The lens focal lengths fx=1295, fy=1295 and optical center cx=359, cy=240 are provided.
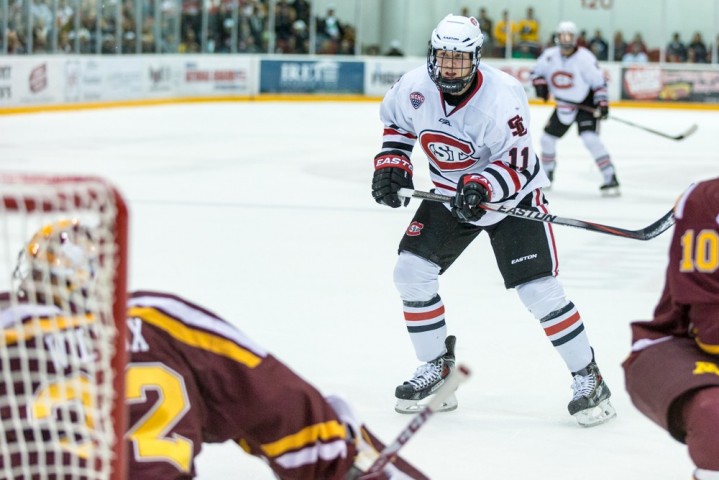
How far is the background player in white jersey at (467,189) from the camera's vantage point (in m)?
3.43

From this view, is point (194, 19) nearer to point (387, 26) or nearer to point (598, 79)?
point (387, 26)

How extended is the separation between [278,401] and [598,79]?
6969mm

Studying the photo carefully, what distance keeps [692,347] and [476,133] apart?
144cm

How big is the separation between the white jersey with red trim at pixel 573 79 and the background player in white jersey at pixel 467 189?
5.14 m

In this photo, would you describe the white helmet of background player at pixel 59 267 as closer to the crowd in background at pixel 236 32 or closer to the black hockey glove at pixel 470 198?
the black hockey glove at pixel 470 198

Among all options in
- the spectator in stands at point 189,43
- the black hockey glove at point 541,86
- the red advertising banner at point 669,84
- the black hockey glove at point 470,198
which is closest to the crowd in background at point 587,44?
the red advertising banner at point 669,84

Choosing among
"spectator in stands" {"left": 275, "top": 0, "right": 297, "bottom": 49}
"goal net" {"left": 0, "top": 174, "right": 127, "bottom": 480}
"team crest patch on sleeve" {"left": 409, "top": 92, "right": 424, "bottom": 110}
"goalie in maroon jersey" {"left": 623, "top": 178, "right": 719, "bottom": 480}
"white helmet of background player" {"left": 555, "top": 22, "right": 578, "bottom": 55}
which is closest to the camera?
"goal net" {"left": 0, "top": 174, "right": 127, "bottom": 480}

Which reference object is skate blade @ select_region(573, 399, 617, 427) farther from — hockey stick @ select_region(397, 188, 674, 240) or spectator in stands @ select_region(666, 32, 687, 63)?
spectator in stands @ select_region(666, 32, 687, 63)

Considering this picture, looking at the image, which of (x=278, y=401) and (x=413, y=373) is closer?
(x=278, y=401)

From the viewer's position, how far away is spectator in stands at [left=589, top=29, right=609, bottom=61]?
1883cm

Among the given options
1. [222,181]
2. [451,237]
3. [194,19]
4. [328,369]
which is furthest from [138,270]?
[194,19]

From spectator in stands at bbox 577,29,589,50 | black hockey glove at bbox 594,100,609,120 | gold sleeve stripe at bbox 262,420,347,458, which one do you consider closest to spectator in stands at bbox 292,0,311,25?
spectator in stands at bbox 577,29,589,50

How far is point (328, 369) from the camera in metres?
3.99

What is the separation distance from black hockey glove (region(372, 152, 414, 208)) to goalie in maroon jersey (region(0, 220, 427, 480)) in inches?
61.0
